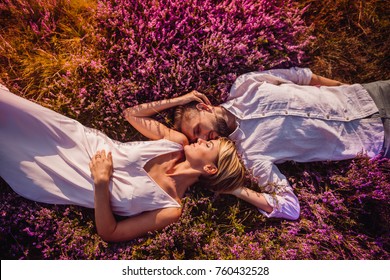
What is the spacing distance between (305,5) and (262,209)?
7.61 ft

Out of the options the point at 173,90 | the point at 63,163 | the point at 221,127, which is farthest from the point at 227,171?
the point at 63,163

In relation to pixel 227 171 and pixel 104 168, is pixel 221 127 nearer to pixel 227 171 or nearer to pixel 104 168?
pixel 227 171

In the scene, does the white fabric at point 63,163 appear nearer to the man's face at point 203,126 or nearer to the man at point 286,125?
the man's face at point 203,126

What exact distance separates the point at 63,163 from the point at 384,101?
10.2ft

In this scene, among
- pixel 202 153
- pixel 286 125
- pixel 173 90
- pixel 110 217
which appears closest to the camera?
pixel 110 217

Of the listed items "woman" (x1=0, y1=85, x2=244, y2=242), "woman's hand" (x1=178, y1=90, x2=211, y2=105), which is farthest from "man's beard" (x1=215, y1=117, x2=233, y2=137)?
"woman's hand" (x1=178, y1=90, x2=211, y2=105)

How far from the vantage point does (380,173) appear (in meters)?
2.85

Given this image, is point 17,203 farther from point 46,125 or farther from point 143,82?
point 143,82

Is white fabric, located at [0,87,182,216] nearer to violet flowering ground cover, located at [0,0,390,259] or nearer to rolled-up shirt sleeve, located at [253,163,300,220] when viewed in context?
violet flowering ground cover, located at [0,0,390,259]

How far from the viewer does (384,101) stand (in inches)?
112

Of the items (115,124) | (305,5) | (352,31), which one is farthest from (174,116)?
(352,31)

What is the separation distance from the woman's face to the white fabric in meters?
0.22

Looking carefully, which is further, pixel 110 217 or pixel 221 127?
pixel 221 127
